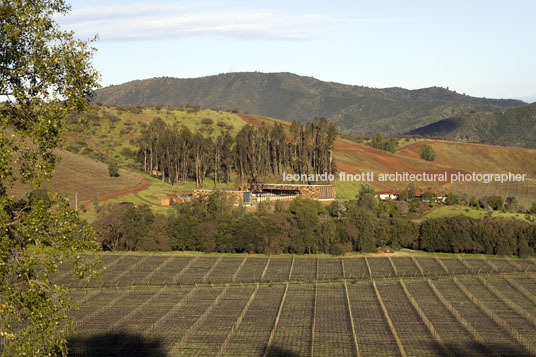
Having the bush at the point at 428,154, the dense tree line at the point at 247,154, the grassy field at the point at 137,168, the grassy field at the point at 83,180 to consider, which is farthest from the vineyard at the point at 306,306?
the bush at the point at 428,154

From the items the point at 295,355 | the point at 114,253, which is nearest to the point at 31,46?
the point at 295,355

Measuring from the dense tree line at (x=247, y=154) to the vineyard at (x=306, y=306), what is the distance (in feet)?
191

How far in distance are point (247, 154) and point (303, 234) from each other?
57118 millimetres

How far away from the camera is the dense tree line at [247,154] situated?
148500 mm

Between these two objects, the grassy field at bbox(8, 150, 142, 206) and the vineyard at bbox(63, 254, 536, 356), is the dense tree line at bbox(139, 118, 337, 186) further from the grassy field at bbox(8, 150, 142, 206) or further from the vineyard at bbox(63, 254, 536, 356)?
the vineyard at bbox(63, 254, 536, 356)

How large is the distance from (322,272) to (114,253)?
36855 millimetres

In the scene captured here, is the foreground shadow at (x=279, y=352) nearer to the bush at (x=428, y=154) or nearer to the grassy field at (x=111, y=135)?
the grassy field at (x=111, y=135)

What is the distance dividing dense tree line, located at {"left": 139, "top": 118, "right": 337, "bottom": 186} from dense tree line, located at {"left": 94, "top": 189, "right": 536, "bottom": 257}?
4604 cm

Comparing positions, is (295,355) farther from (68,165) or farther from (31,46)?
(68,165)

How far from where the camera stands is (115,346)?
4831 cm

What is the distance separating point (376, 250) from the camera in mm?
98188

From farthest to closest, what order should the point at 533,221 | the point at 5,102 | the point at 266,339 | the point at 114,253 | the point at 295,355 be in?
the point at 533,221
the point at 114,253
the point at 266,339
the point at 295,355
the point at 5,102

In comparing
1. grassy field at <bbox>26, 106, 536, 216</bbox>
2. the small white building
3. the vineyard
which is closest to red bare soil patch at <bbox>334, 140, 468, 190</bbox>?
grassy field at <bbox>26, 106, 536, 216</bbox>

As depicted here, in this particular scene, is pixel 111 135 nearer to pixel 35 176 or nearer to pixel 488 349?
pixel 488 349
